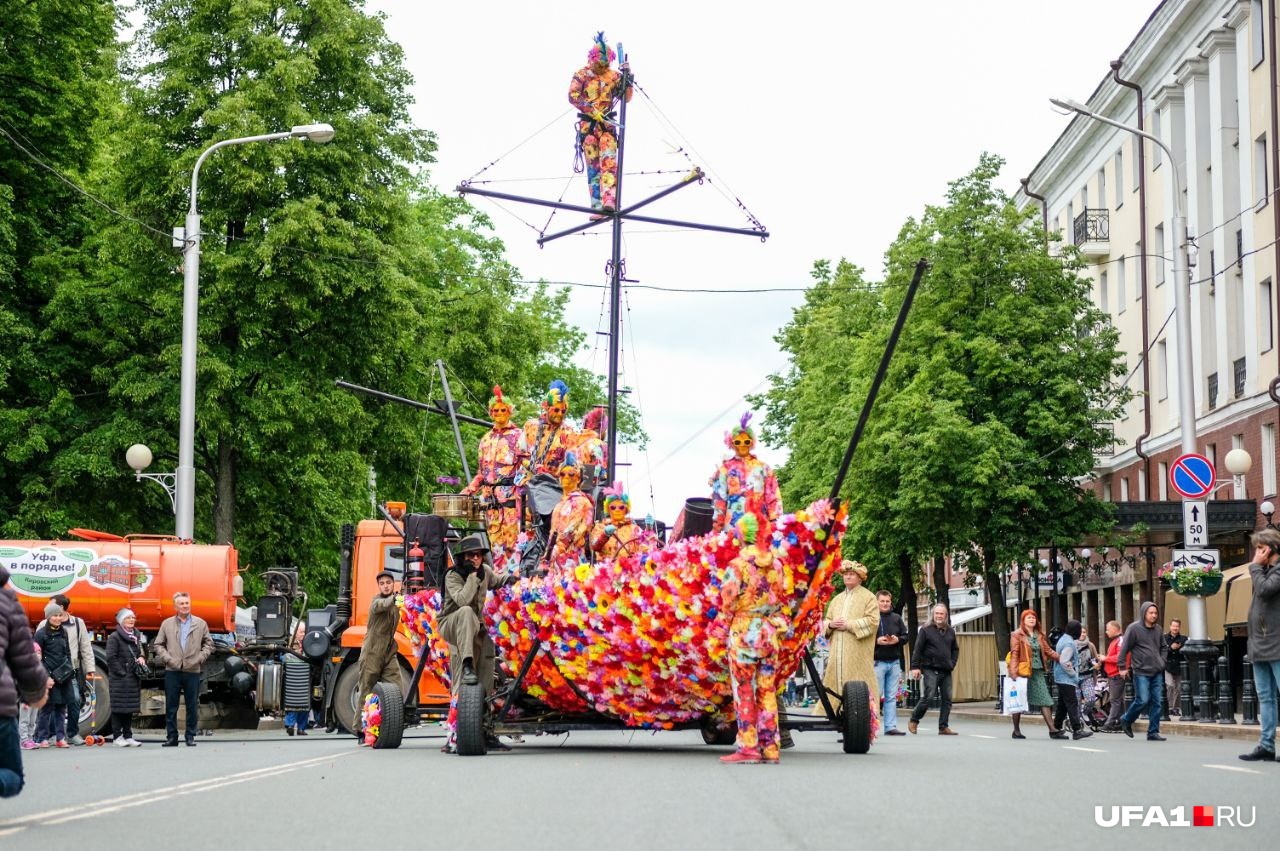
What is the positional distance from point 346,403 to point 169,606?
848cm

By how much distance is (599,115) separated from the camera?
2003cm

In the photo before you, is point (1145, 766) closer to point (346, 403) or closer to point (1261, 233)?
point (346, 403)

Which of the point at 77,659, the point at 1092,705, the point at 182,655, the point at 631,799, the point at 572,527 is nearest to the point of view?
the point at 631,799

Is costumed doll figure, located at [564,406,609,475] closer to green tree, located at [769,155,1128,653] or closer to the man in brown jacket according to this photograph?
the man in brown jacket

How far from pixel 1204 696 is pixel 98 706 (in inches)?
599

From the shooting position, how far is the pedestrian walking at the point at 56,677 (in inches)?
852

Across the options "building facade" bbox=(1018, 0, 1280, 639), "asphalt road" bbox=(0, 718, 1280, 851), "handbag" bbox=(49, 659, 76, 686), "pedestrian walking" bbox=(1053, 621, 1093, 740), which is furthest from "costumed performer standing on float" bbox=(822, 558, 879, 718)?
"building facade" bbox=(1018, 0, 1280, 639)

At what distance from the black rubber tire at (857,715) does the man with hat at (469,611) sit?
10.4 ft

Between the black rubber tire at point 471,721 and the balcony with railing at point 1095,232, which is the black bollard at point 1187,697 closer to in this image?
the black rubber tire at point 471,721

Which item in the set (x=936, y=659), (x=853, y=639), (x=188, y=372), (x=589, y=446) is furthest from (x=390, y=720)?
(x=188, y=372)

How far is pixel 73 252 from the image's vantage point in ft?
116

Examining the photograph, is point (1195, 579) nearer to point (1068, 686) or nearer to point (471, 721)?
point (1068, 686)

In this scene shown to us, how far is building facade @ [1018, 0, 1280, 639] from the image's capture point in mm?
38531

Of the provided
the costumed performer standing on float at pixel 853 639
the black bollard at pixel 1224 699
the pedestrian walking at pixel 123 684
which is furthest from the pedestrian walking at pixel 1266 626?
the pedestrian walking at pixel 123 684
